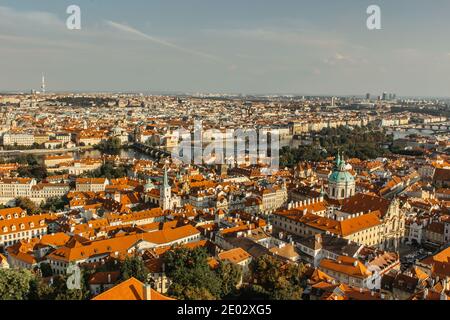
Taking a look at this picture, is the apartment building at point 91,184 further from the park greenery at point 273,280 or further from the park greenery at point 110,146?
the park greenery at point 110,146

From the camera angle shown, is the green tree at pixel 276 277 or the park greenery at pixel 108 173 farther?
the park greenery at pixel 108 173

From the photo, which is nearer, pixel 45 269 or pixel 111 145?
pixel 45 269

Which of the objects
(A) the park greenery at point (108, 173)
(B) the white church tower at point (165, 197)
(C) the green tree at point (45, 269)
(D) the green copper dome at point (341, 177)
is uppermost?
(D) the green copper dome at point (341, 177)

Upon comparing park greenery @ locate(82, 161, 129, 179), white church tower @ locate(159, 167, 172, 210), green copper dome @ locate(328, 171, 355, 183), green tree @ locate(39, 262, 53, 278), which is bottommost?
green tree @ locate(39, 262, 53, 278)


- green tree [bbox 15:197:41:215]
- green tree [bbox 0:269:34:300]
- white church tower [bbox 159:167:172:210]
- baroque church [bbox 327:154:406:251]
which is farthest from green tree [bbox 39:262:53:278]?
baroque church [bbox 327:154:406:251]

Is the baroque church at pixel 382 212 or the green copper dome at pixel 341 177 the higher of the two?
the green copper dome at pixel 341 177

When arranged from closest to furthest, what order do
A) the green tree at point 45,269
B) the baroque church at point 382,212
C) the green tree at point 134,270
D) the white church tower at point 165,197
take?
the green tree at point 134,270, the green tree at point 45,269, the baroque church at point 382,212, the white church tower at point 165,197

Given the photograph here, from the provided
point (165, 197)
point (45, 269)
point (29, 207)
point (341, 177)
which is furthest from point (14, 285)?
point (341, 177)

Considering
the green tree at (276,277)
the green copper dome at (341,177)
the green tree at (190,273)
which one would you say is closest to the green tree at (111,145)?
the green copper dome at (341,177)

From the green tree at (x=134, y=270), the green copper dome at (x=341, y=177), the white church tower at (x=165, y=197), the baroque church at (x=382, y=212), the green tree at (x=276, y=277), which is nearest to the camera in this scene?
the green tree at (x=276, y=277)

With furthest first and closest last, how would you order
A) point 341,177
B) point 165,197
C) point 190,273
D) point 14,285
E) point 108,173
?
1. point 108,173
2. point 341,177
3. point 165,197
4. point 190,273
5. point 14,285

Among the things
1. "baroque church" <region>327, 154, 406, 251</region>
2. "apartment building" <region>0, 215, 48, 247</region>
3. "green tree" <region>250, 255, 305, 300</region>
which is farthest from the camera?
"baroque church" <region>327, 154, 406, 251</region>

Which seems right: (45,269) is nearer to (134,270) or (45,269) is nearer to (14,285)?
(14,285)

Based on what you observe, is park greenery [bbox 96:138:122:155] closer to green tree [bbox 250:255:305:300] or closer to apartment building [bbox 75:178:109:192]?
apartment building [bbox 75:178:109:192]
